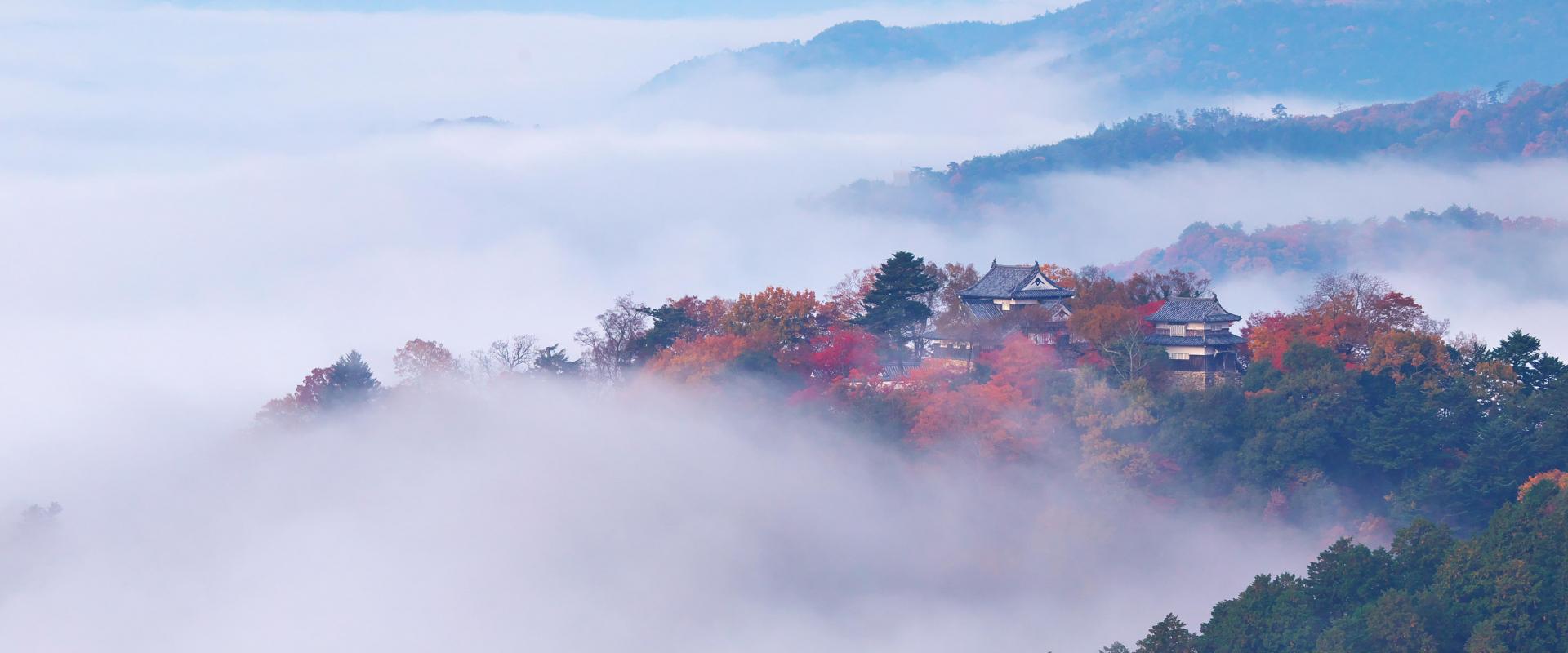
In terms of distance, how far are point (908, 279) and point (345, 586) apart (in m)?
18.5

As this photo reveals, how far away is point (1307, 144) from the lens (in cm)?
19512

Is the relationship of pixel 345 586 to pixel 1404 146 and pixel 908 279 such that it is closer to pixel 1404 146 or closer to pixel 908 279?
pixel 908 279

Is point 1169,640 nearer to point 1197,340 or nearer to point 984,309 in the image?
point 1197,340

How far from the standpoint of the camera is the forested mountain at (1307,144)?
183625 millimetres

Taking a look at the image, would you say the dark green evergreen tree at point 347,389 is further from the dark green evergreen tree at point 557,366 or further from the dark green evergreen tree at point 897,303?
the dark green evergreen tree at point 897,303

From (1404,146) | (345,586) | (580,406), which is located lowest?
(345,586)

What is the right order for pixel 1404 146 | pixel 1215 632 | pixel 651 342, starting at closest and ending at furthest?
pixel 1215 632 → pixel 651 342 → pixel 1404 146

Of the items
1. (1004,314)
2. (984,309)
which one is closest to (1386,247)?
(984,309)

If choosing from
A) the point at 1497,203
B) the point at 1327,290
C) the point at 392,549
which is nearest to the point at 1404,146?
the point at 1497,203

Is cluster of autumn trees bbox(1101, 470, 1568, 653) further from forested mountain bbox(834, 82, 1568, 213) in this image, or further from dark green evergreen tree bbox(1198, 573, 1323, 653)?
forested mountain bbox(834, 82, 1568, 213)

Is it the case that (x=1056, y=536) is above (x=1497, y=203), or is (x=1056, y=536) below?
below

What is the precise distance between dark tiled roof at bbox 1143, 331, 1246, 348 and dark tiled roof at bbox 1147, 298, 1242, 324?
0.39m

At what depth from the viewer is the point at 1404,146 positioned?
18712cm

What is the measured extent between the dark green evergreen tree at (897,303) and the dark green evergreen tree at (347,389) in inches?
678
